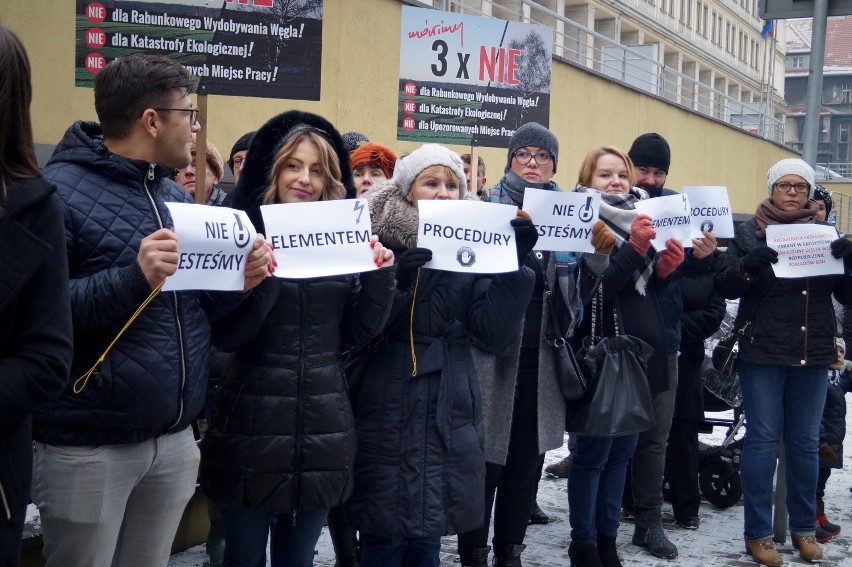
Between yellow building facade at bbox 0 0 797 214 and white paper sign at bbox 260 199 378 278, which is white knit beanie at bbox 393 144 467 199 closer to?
white paper sign at bbox 260 199 378 278

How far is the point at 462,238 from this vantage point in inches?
165

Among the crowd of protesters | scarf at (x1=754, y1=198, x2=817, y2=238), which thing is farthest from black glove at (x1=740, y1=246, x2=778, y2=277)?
scarf at (x1=754, y1=198, x2=817, y2=238)

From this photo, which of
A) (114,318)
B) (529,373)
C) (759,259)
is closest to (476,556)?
(529,373)

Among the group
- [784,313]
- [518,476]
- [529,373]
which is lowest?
[518,476]

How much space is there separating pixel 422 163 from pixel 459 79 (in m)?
2.45

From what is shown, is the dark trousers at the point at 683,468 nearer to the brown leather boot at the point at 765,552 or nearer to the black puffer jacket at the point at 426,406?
the brown leather boot at the point at 765,552

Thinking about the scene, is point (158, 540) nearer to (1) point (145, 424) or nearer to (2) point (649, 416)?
(1) point (145, 424)

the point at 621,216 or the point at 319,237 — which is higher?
the point at 621,216

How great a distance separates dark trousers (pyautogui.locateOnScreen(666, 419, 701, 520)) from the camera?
21.7ft

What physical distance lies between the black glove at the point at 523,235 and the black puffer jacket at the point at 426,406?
8 cm

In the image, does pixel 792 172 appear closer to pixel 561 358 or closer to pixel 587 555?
pixel 561 358

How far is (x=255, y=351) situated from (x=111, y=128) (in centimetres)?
93

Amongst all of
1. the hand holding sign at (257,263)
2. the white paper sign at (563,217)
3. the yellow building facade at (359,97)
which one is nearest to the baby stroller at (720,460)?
the white paper sign at (563,217)

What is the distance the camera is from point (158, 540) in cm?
326
